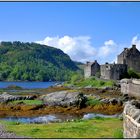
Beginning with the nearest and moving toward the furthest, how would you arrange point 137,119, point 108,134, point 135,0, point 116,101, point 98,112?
point 137,119 < point 135,0 < point 108,134 < point 98,112 < point 116,101

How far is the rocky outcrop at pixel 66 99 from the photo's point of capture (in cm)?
6126

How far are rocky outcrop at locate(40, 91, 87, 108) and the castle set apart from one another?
34.9 m

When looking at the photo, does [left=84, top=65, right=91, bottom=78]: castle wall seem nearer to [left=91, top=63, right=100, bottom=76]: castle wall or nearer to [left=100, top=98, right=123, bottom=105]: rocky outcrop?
[left=91, top=63, right=100, bottom=76]: castle wall

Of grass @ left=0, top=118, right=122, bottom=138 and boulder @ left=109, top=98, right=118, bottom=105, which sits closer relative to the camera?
grass @ left=0, top=118, right=122, bottom=138

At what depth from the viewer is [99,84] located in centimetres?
9281

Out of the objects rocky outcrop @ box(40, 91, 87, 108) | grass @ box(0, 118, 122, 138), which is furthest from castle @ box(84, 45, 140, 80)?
grass @ box(0, 118, 122, 138)

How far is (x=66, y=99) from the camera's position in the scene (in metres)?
62.9

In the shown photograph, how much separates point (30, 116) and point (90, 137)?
2447 cm

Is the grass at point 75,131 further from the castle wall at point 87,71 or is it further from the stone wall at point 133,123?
the castle wall at point 87,71

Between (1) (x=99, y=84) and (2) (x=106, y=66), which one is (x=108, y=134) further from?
(2) (x=106, y=66)

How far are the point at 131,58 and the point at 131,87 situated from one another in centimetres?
3451

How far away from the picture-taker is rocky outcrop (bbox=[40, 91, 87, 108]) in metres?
61.3

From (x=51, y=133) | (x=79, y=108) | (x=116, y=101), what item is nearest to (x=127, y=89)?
(x=116, y=101)

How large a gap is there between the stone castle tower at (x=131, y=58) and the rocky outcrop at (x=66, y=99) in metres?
44.6
